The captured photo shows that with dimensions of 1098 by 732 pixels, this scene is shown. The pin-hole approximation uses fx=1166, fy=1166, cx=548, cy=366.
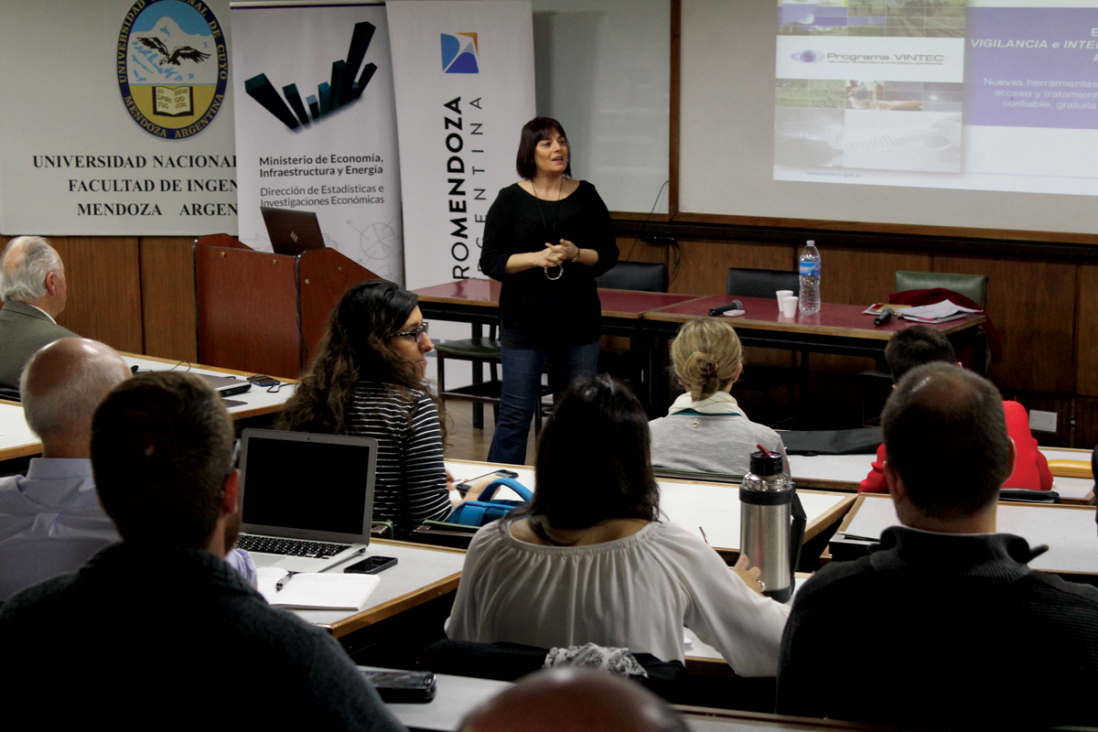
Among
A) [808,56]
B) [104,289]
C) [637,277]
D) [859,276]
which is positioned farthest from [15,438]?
[808,56]

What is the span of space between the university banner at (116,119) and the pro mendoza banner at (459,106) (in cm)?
126

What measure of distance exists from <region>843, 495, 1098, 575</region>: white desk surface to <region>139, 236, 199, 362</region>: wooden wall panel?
17.8 ft

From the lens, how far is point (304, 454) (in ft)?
8.30

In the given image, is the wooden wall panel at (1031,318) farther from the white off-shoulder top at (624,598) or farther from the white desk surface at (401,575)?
the white off-shoulder top at (624,598)

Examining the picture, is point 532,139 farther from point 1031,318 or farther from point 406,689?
point 406,689

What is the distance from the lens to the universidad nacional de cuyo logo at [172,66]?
23.2ft

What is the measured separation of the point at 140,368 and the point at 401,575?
8.22ft

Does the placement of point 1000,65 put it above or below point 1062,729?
above

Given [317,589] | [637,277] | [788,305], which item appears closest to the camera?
[317,589]

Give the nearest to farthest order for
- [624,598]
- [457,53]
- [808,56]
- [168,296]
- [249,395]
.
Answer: [624,598] < [249,395] < [808,56] < [457,53] < [168,296]

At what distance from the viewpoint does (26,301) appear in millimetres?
4148

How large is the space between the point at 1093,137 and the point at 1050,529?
3.65 meters

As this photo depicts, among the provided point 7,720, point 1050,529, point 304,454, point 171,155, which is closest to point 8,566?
point 304,454

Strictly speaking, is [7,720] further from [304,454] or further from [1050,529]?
[1050,529]
